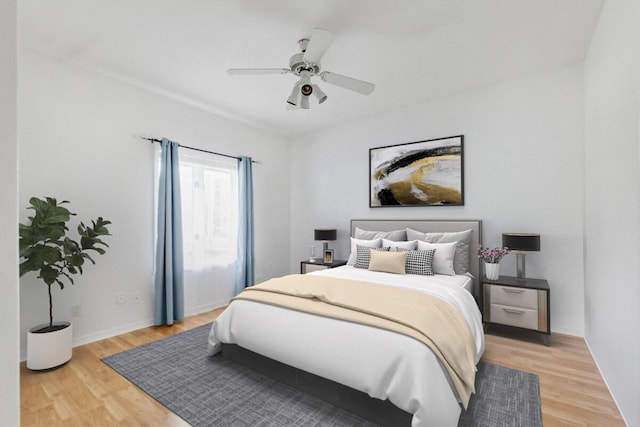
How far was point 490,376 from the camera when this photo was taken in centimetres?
231

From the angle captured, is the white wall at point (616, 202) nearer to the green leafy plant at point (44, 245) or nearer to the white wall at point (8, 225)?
the white wall at point (8, 225)

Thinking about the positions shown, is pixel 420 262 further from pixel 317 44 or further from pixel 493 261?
pixel 317 44

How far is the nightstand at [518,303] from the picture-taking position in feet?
9.25

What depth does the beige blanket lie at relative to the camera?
1747mm

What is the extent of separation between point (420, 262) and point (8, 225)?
10.2 feet

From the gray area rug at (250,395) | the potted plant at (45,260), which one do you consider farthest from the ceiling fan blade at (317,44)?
the gray area rug at (250,395)

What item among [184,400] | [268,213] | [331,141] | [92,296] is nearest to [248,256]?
[268,213]

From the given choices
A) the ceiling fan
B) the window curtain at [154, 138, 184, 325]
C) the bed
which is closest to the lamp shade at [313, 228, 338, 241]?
the bed

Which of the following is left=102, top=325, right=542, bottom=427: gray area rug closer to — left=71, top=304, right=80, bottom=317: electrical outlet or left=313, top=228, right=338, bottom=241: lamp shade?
left=71, top=304, right=80, bottom=317: electrical outlet

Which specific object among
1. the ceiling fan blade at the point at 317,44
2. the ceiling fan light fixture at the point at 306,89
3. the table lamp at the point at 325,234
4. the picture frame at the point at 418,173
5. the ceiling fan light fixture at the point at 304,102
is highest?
the ceiling fan blade at the point at 317,44

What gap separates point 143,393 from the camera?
212 cm

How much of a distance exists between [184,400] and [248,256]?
2547 millimetres

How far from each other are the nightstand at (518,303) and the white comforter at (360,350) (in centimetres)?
52

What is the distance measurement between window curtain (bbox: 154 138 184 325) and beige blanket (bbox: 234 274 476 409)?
1418mm
